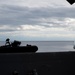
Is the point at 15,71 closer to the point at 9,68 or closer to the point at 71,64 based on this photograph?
the point at 9,68

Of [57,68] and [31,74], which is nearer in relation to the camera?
[31,74]

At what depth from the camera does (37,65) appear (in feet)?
33.8

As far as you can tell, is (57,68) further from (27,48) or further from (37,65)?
(27,48)

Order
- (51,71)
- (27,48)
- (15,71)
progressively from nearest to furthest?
(15,71) < (51,71) < (27,48)

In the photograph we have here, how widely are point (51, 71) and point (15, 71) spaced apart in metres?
1.31

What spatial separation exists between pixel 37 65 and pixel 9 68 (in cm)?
95

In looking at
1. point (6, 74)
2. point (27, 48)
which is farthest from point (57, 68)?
point (27, 48)

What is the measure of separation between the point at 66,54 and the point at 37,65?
3.65ft

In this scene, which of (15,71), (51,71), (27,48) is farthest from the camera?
(27,48)

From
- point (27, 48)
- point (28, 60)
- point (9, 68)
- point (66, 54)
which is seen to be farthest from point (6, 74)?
point (27, 48)

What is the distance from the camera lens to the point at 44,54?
34.2 ft

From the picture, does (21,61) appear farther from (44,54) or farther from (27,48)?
(27,48)

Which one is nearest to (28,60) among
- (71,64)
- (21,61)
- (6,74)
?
(21,61)

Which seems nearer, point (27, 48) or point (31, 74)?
point (31, 74)
